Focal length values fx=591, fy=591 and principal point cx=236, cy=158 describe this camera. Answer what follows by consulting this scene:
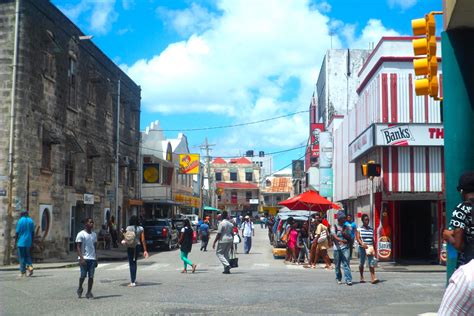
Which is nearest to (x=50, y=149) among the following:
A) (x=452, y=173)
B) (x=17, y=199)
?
(x=17, y=199)

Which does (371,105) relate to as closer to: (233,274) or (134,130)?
(233,274)

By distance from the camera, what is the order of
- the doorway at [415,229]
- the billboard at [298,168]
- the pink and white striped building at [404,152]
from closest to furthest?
the pink and white striped building at [404,152]
the doorway at [415,229]
the billboard at [298,168]

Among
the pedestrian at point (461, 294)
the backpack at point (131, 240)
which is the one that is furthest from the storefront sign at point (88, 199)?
the pedestrian at point (461, 294)

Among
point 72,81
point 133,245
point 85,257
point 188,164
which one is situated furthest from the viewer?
point 188,164

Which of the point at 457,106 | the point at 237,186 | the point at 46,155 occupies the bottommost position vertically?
the point at 457,106

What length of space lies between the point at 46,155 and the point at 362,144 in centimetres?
1279

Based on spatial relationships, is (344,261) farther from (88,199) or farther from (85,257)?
(88,199)

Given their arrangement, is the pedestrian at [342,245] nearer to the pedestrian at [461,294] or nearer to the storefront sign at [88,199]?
the pedestrian at [461,294]

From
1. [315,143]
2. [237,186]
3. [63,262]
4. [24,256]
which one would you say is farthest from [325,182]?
[237,186]

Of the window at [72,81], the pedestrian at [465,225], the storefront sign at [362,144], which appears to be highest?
the window at [72,81]

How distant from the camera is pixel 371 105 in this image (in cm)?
2281

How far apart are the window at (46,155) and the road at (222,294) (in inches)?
266

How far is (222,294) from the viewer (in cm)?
1262

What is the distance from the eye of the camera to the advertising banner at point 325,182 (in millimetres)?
40125
